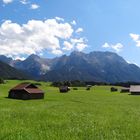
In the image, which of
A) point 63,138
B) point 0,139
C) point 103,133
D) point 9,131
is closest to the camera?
point 0,139

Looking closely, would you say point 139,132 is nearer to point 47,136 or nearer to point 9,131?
point 47,136

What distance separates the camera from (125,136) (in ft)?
79.2

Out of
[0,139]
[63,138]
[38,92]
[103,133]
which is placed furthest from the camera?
[38,92]

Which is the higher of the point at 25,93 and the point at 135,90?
the point at 135,90

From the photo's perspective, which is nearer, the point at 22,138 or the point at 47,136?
the point at 22,138

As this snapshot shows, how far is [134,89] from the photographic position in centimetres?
16775

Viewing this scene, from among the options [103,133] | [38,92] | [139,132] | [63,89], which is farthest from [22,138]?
[63,89]

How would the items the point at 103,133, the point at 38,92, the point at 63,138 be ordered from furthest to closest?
1. the point at 38,92
2. the point at 103,133
3. the point at 63,138

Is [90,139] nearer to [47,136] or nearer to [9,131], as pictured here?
[47,136]

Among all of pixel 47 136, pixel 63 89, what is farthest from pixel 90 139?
pixel 63 89

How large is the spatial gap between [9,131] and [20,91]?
3556 inches

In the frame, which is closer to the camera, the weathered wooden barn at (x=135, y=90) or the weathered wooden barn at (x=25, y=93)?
the weathered wooden barn at (x=25, y=93)

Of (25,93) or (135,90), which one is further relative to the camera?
(135,90)

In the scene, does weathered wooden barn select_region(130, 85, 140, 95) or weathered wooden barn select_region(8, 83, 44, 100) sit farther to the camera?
weathered wooden barn select_region(130, 85, 140, 95)
